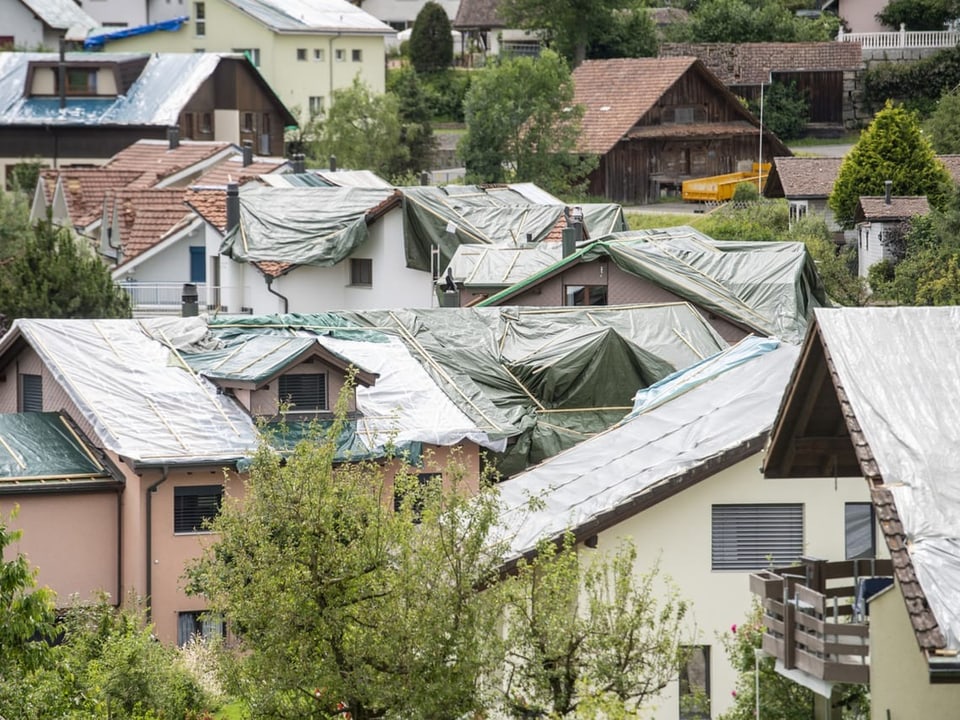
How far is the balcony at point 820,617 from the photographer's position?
50.4ft

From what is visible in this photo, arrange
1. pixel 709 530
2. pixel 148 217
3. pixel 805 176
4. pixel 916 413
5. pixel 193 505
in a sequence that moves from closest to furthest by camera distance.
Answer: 1. pixel 916 413
2. pixel 709 530
3. pixel 193 505
4. pixel 148 217
5. pixel 805 176

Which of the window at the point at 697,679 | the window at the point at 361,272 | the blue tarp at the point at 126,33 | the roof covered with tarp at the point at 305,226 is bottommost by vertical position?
the window at the point at 697,679

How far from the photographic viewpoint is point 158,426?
3269 centimetres

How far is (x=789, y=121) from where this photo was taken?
84.5 metres

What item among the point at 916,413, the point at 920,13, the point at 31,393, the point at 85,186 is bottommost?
the point at 916,413

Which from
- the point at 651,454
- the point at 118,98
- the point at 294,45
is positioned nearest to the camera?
the point at 651,454

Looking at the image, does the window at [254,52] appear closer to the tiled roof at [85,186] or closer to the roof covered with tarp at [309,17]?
the roof covered with tarp at [309,17]

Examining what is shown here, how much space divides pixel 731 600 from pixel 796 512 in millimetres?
1377

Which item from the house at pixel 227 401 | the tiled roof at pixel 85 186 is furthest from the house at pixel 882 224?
the tiled roof at pixel 85 186

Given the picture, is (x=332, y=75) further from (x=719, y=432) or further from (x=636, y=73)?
(x=719, y=432)

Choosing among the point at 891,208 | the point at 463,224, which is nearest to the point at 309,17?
the point at 891,208

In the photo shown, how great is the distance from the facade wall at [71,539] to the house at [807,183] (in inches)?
1375

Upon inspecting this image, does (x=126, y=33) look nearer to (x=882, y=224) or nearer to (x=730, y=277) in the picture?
(x=882, y=224)

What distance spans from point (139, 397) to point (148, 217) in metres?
27.6
